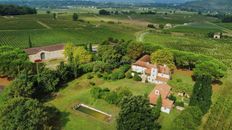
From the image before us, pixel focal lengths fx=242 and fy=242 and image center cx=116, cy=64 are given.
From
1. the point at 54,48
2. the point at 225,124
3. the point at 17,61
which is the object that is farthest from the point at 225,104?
the point at 54,48

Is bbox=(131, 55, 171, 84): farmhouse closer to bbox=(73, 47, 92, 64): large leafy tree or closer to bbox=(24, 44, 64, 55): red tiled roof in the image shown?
bbox=(73, 47, 92, 64): large leafy tree

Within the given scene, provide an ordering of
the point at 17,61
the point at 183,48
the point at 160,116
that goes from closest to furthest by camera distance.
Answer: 1. the point at 160,116
2. the point at 17,61
3. the point at 183,48

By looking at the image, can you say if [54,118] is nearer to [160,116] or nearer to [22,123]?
[22,123]

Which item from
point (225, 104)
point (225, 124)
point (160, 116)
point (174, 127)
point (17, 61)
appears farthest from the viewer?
point (17, 61)

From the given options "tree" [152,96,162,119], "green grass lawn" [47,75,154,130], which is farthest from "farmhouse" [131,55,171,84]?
"tree" [152,96,162,119]

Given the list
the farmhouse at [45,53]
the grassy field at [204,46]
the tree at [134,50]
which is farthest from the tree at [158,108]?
the farmhouse at [45,53]

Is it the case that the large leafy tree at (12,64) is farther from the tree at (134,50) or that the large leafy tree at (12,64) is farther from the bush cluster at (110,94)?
the tree at (134,50)
